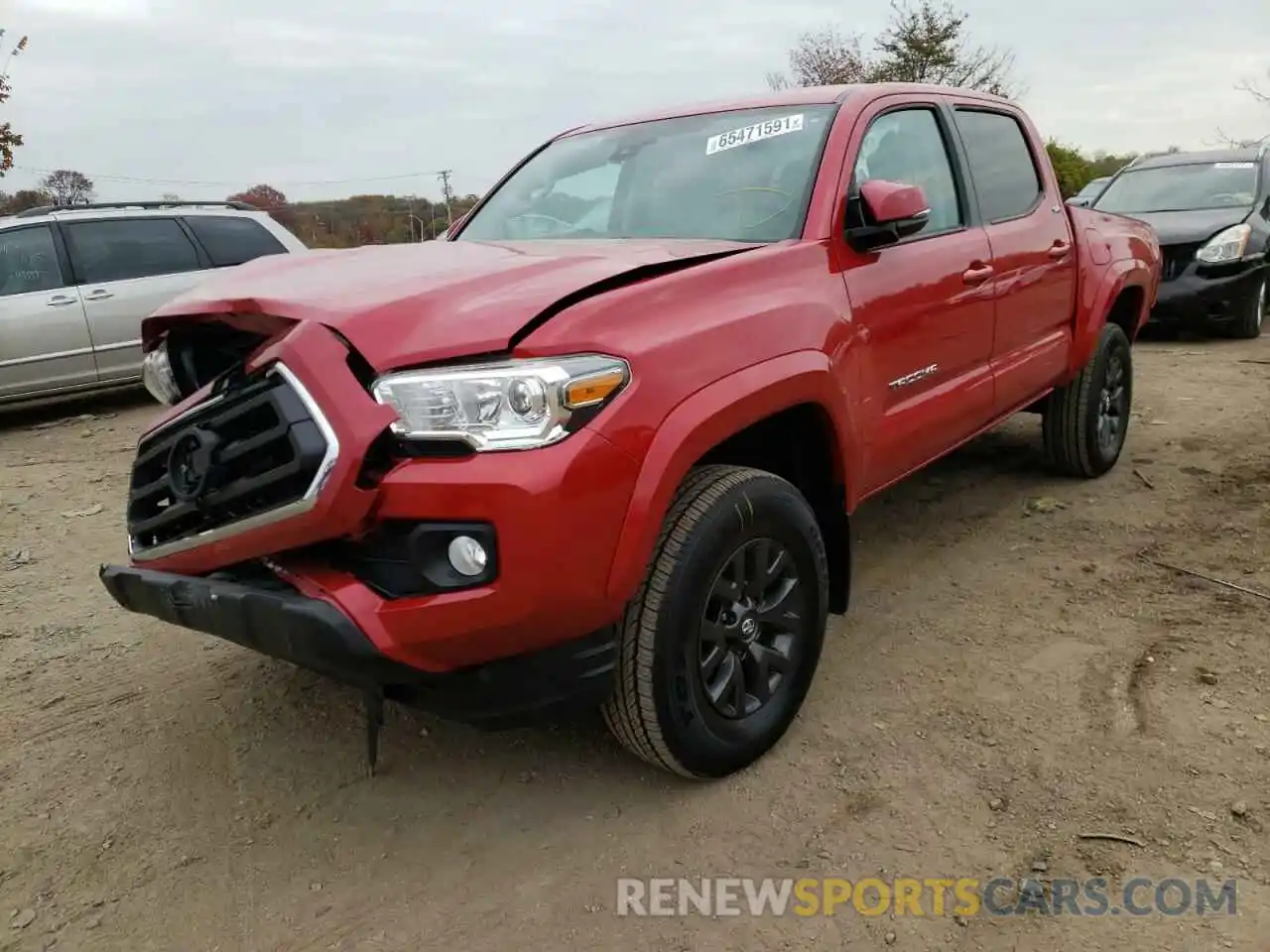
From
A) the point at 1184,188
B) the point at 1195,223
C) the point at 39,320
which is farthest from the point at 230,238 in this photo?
the point at 1184,188

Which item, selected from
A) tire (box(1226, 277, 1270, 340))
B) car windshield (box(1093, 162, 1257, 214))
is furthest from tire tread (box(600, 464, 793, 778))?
car windshield (box(1093, 162, 1257, 214))

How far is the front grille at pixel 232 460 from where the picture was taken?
203 cm

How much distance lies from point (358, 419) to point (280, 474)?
212 millimetres

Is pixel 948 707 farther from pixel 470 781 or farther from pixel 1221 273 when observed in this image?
pixel 1221 273

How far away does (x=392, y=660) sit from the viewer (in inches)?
79.0

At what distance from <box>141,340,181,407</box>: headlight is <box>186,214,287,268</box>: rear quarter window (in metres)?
6.05

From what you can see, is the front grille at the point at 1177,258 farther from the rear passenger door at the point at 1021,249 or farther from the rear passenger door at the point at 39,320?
the rear passenger door at the point at 39,320

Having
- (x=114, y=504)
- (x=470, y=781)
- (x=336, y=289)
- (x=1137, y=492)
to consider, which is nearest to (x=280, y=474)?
(x=336, y=289)

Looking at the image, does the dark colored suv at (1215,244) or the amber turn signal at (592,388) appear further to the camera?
the dark colored suv at (1215,244)

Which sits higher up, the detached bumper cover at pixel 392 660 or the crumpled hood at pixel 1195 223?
A: the crumpled hood at pixel 1195 223

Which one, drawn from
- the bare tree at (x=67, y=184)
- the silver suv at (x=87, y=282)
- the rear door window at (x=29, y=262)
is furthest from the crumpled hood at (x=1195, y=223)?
the bare tree at (x=67, y=184)

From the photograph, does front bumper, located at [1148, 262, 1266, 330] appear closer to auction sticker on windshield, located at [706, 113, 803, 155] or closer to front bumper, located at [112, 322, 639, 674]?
auction sticker on windshield, located at [706, 113, 803, 155]

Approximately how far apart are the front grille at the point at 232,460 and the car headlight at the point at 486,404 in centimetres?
19

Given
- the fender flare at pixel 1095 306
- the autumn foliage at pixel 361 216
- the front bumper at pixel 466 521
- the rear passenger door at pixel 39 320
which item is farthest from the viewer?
the autumn foliage at pixel 361 216
